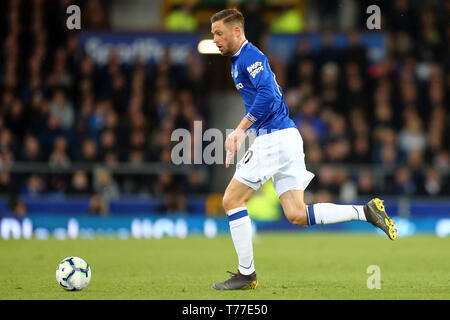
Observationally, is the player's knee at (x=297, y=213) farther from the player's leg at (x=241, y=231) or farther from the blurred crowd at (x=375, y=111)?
the blurred crowd at (x=375, y=111)

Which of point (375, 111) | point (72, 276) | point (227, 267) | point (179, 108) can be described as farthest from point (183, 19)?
point (72, 276)

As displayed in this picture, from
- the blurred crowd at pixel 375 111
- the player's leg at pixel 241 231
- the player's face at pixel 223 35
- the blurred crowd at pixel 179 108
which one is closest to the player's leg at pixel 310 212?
the player's leg at pixel 241 231

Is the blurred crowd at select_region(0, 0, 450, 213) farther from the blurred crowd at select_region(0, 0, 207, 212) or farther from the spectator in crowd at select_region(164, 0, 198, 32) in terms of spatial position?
the spectator in crowd at select_region(164, 0, 198, 32)

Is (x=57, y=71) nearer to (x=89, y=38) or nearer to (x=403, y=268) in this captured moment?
(x=89, y=38)

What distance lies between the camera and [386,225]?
755 centimetres

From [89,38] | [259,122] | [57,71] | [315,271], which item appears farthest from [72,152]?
[259,122]

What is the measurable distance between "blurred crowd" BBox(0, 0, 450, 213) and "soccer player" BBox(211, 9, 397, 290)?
8.35 m

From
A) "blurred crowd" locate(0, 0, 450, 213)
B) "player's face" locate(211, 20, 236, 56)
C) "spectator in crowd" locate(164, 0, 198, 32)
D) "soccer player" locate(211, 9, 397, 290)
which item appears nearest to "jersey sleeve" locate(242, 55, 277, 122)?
"soccer player" locate(211, 9, 397, 290)

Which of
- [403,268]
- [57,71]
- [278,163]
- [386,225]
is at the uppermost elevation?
[57,71]

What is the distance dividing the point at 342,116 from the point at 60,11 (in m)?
6.84

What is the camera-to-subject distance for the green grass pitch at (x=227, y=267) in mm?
7195

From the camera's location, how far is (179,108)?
1752 cm

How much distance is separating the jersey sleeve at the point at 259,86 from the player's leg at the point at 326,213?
75cm

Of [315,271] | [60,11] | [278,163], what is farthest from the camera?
[60,11]
